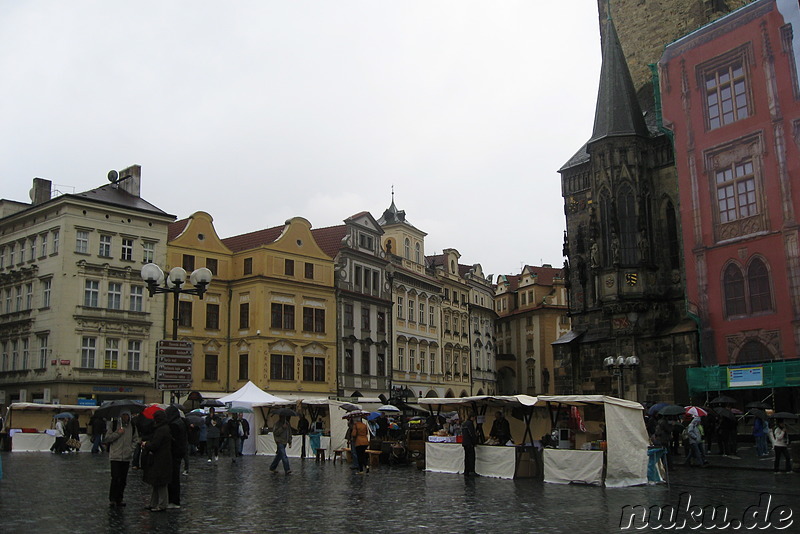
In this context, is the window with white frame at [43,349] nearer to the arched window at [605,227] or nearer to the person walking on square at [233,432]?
the person walking on square at [233,432]

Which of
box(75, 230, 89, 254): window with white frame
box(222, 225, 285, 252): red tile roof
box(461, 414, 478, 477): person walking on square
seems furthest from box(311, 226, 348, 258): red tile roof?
box(461, 414, 478, 477): person walking on square

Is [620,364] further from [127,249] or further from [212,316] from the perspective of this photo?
[127,249]

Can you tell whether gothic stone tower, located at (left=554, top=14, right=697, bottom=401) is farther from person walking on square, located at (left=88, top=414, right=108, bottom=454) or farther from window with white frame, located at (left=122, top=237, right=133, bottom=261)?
window with white frame, located at (left=122, top=237, right=133, bottom=261)

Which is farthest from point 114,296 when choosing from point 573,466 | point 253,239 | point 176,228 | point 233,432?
point 573,466

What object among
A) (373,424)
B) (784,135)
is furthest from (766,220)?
(373,424)

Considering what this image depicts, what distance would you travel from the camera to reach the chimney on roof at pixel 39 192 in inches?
1955

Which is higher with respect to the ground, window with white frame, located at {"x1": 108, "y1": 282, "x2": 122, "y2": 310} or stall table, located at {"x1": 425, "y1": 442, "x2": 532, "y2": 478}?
window with white frame, located at {"x1": 108, "y1": 282, "x2": 122, "y2": 310}

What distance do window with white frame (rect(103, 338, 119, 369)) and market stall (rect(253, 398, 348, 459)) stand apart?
14814 mm

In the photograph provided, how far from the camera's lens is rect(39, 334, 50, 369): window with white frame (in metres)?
43.8

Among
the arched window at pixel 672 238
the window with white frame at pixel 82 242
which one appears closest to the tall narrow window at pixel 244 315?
the window with white frame at pixel 82 242

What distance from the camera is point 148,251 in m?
47.7

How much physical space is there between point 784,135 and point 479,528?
87.7ft

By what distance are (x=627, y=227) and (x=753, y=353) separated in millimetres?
7909

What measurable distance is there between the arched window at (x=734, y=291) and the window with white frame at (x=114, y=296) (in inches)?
1213
